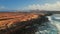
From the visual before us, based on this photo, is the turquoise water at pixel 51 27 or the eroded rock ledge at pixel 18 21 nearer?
the eroded rock ledge at pixel 18 21

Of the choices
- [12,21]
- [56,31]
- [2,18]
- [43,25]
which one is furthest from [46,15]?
[2,18]

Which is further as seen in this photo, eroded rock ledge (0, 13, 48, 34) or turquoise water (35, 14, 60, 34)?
turquoise water (35, 14, 60, 34)

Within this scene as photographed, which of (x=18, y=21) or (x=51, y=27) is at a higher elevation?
(x=18, y=21)
